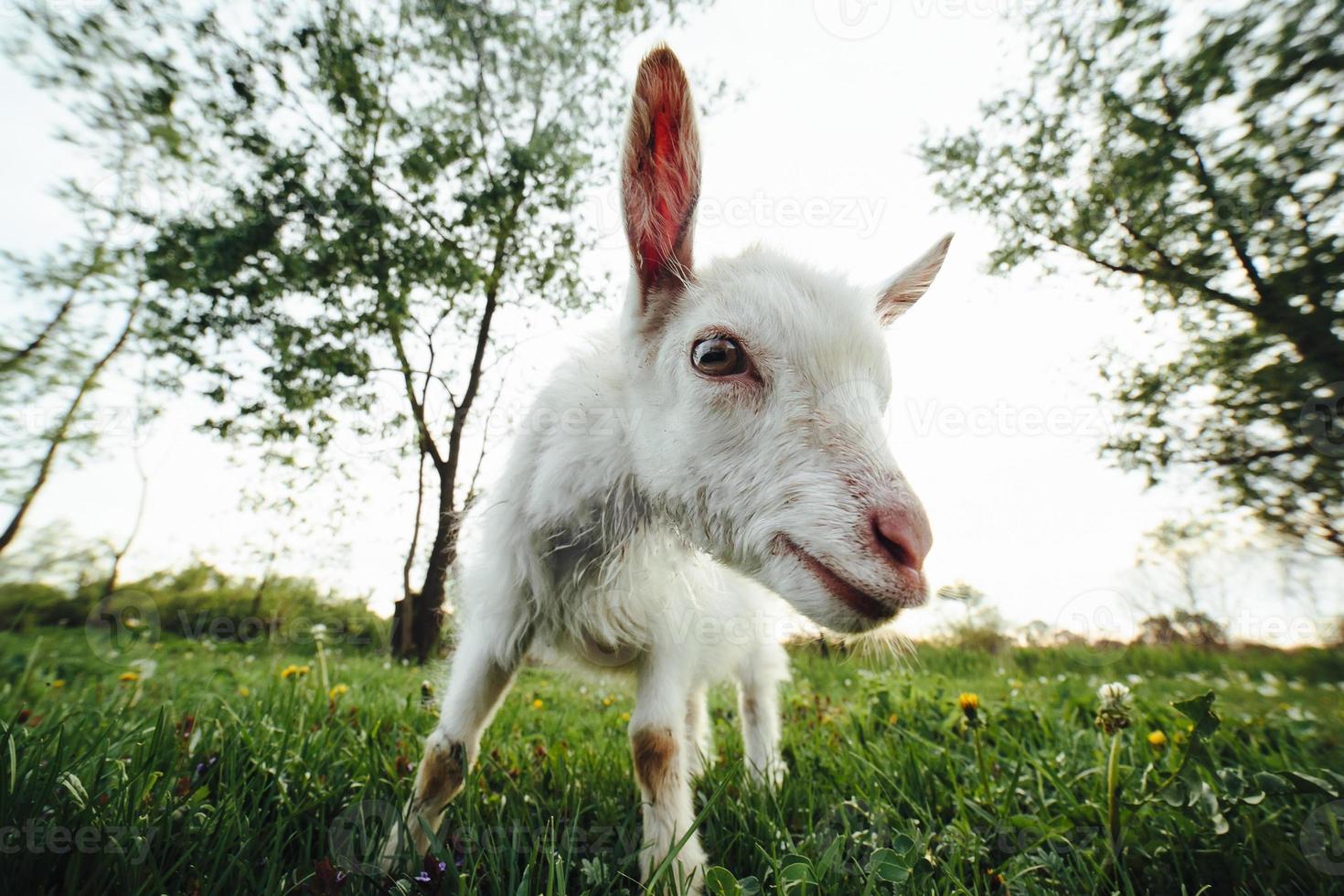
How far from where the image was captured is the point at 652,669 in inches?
90.0

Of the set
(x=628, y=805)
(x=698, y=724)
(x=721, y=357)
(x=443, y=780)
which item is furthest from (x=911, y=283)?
(x=443, y=780)

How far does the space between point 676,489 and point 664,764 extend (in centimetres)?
96

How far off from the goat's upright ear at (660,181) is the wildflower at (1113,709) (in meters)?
1.84

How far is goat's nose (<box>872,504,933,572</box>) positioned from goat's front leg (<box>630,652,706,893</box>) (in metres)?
1.02

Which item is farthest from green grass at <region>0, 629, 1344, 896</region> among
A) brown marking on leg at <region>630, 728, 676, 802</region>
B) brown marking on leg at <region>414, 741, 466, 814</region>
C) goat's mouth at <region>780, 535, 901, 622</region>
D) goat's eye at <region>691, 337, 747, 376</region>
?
goat's eye at <region>691, 337, 747, 376</region>

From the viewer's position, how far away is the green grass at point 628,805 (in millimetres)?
1383

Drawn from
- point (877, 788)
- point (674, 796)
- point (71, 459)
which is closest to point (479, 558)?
point (674, 796)

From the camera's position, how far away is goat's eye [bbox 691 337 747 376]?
71.4 inches

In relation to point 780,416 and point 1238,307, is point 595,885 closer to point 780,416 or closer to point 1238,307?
point 780,416

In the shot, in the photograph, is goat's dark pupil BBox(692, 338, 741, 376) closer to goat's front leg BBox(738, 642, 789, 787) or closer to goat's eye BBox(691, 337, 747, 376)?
goat's eye BBox(691, 337, 747, 376)

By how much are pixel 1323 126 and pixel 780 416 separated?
2935mm

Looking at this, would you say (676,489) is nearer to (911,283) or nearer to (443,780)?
(443,780)

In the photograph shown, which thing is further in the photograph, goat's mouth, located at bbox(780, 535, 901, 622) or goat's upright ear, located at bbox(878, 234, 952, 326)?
goat's upright ear, located at bbox(878, 234, 952, 326)

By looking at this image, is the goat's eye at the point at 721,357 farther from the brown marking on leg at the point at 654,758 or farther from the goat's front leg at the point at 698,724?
the goat's front leg at the point at 698,724
